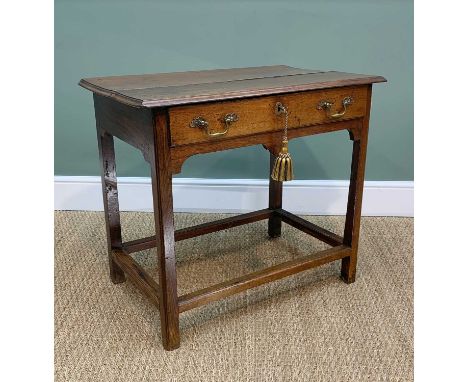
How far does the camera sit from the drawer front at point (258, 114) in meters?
1.15

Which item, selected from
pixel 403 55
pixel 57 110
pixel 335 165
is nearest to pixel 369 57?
pixel 403 55

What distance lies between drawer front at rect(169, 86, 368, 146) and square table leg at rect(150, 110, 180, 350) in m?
0.03

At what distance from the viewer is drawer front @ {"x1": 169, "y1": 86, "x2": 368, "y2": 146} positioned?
3.77 feet

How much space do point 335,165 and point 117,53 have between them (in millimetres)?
1059

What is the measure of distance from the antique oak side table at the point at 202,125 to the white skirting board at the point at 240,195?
0.56m

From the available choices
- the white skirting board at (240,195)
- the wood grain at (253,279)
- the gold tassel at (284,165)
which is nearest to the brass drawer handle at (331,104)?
the gold tassel at (284,165)

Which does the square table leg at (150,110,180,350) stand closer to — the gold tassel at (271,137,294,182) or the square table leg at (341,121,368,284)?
the gold tassel at (271,137,294,182)

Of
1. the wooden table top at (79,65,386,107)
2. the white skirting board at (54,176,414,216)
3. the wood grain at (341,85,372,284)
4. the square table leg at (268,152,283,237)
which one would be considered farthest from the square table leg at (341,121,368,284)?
the white skirting board at (54,176,414,216)

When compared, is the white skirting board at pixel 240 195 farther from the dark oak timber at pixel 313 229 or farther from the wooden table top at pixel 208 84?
the wooden table top at pixel 208 84

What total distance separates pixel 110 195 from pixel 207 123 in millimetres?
525

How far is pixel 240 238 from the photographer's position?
1.96 metres

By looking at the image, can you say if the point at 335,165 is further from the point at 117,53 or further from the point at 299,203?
the point at 117,53

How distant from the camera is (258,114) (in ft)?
4.09

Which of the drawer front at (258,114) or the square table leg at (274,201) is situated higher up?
the drawer front at (258,114)
